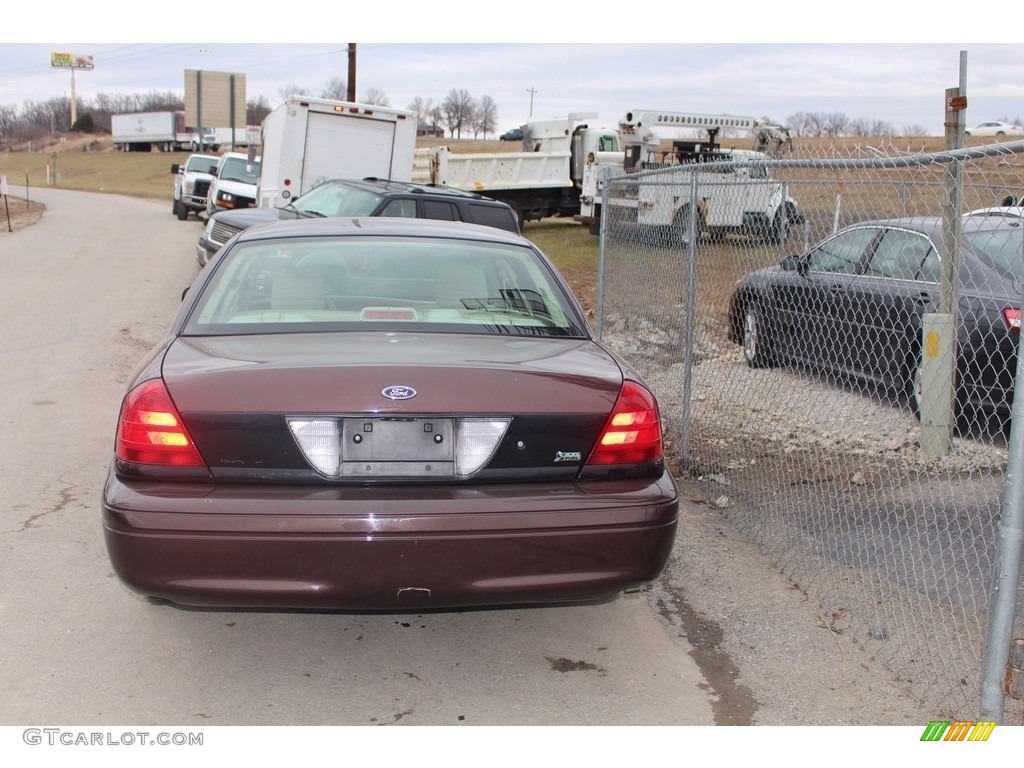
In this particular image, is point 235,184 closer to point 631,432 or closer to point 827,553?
point 827,553

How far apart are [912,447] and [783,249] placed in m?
1.51

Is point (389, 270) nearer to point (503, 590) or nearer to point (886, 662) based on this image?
point (503, 590)

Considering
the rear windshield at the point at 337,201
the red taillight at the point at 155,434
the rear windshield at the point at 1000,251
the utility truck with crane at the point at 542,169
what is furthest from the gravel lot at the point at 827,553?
the utility truck with crane at the point at 542,169

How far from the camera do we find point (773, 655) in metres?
3.90

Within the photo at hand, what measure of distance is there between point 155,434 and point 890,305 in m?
4.84

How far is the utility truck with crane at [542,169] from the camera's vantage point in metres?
24.6

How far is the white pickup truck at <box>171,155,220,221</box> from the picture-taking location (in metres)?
27.9

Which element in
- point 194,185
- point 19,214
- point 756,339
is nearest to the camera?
point 756,339

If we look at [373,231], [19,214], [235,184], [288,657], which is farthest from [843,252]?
[19,214]

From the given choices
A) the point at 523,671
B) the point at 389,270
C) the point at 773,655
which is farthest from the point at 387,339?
the point at 773,655

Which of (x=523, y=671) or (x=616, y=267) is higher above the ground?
(x=616, y=267)

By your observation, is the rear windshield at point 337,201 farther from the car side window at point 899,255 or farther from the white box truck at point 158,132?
the white box truck at point 158,132

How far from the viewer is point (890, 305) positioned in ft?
21.2

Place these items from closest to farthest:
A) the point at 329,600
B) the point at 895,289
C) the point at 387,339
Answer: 1. the point at 329,600
2. the point at 387,339
3. the point at 895,289
